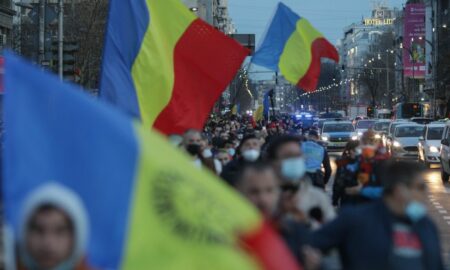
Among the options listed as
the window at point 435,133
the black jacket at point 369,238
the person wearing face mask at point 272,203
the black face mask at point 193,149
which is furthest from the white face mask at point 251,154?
the window at point 435,133

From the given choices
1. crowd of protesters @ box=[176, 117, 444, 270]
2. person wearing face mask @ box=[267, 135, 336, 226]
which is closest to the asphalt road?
person wearing face mask @ box=[267, 135, 336, 226]

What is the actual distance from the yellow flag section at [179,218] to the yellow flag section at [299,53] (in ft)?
43.4

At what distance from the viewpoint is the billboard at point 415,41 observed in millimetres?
113812

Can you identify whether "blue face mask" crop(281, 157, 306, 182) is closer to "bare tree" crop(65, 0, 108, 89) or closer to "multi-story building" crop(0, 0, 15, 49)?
"bare tree" crop(65, 0, 108, 89)

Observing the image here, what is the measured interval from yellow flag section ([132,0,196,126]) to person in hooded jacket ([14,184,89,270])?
7014mm

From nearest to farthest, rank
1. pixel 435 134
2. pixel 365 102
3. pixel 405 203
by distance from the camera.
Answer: pixel 405 203, pixel 435 134, pixel 365 102

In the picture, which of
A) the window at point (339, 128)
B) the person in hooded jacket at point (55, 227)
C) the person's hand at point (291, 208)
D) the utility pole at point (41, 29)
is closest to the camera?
the person in hooded jacket at point (55, 227)

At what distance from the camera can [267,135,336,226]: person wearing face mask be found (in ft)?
20.6

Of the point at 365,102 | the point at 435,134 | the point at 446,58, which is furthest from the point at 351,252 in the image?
the point at 365,102

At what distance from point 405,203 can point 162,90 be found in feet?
18.0

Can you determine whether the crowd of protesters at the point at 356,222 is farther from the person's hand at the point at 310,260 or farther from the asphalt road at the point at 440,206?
the asphalt road at the point at 440,206

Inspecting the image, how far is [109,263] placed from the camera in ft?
11.8

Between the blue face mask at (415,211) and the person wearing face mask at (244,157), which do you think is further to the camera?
the person wearing face mask at (244,157)

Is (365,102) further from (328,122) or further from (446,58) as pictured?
(328,122)
